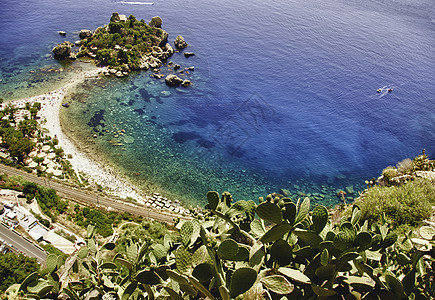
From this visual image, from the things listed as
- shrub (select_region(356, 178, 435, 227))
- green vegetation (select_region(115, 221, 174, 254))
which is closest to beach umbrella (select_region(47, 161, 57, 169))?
green vegetation (select_region(115, 221, 174, 254))

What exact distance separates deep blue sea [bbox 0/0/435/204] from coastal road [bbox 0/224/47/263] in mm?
12248

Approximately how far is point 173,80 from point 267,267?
156ft

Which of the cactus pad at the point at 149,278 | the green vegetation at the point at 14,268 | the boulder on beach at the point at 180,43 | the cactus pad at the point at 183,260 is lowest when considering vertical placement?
the green vegetation at the point at 14,268

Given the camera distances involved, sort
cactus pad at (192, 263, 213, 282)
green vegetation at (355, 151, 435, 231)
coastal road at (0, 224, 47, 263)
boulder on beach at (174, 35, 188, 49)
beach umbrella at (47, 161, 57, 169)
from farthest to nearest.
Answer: boulder on beach at (174, 35, 188, 49) → beach umbrella at (47, 161, 57, 169) → coastal road at (0, 224, 47, 263) → green vegetation at (355, 151, 435, 231) → cactus pad at (192, 263, 213, 282)

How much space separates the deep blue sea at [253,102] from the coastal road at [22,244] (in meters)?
12.2

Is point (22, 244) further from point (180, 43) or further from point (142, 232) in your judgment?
point (180, 43)

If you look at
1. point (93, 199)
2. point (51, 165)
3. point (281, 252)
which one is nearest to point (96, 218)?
point (93, 199)

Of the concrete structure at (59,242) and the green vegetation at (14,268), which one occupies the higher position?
the green vegetation at (14,268)

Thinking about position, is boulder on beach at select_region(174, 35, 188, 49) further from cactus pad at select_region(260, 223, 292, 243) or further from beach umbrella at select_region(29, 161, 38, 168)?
cactus pad at select_region(260, 223, 292, 243)

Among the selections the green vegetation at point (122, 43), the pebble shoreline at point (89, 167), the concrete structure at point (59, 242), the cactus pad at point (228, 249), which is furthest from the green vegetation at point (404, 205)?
the green vegetation at point (122, 43)

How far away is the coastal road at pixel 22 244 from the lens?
21.3 metres

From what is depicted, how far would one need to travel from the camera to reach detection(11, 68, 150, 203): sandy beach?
31031mm

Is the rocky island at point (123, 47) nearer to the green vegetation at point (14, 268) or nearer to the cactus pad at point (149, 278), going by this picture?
the green vegetation at point (14, 268)

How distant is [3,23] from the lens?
219 ft
